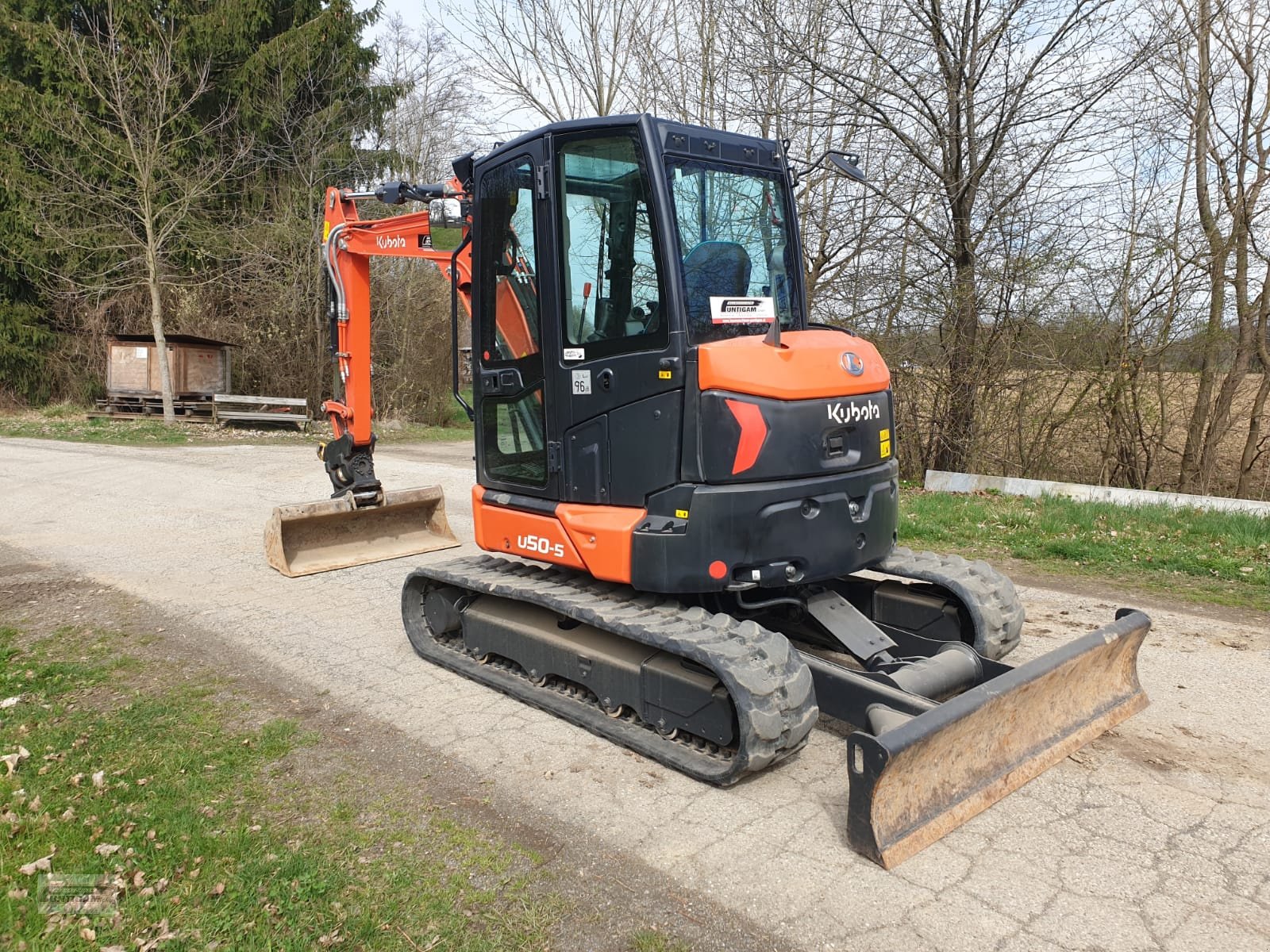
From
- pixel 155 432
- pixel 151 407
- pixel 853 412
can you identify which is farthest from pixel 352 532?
pixel 151 407

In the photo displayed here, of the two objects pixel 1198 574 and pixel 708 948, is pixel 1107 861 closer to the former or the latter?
pixel 708 948

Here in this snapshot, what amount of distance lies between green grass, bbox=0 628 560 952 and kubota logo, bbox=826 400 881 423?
7.29 ft

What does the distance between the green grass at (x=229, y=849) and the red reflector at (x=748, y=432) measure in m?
1.74

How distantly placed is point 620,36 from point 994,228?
38.1 ft

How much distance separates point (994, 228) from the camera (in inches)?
430

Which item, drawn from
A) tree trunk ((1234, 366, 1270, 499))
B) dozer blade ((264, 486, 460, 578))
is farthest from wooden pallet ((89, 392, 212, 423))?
tree trunk ((1234, 366, 1270, 499))

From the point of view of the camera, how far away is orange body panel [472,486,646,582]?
398 cm

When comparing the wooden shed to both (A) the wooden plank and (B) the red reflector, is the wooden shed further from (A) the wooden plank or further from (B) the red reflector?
(B) the red reflector

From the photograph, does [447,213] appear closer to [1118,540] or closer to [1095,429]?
[1118,540]

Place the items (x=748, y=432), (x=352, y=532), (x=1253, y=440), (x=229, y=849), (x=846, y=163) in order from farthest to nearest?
(x=1253, y=440), (x=352, y=532), (x=846, y=163), (x=748, y=432), (x=229, y=849)

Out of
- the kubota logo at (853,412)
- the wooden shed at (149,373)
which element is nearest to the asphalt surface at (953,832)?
the kubota logo at (853,412)

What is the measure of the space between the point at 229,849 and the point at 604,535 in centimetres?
189

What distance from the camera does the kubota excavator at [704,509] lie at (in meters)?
3.46

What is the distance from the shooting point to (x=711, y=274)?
12.9 ft
